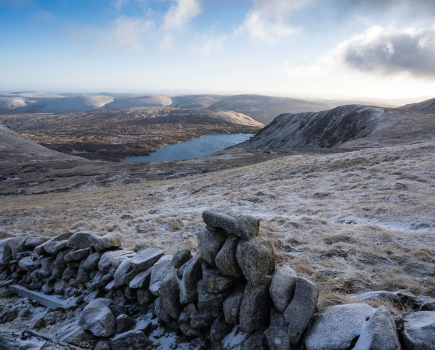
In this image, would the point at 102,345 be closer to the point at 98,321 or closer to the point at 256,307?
the point at 98,321

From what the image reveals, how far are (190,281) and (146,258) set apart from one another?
2270mm

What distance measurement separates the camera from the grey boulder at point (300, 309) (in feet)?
13.1

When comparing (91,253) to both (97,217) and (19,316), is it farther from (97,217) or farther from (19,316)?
(97,217)

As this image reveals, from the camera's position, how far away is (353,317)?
3850mm

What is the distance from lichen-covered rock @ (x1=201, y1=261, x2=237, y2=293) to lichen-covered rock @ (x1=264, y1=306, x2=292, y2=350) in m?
1.13

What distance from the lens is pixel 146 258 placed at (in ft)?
24.7

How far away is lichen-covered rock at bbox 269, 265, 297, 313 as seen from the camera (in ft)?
14.8

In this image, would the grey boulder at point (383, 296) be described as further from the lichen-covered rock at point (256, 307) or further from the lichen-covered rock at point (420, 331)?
the lichen-covered rock at point (256, 307)

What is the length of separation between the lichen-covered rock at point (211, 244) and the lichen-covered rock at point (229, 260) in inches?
10.0

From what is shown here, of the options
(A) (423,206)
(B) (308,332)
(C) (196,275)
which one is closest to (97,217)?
(C) (196,275)

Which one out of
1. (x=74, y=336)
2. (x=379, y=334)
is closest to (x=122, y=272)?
(x=74, y=336)

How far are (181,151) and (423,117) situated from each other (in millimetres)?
79155

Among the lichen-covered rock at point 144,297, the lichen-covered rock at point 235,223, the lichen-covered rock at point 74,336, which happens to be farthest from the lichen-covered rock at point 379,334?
the lichen-covered rock at point 74,336

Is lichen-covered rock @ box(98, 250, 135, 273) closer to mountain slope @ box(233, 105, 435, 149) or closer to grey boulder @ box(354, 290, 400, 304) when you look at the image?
grey boulder @ box(354, 290, 400, 304)
